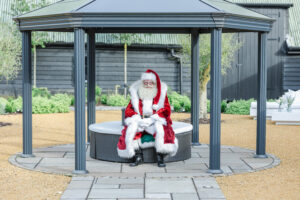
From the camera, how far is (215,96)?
782 centimetres

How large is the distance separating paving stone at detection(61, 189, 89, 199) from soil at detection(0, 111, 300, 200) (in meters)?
0.11

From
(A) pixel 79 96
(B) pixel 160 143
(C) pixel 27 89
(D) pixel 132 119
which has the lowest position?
(B) pixel 160 143

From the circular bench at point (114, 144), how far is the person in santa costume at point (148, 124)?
198 millimetres

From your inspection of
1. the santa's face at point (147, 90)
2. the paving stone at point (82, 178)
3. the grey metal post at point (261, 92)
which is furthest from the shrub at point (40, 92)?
the paving stone at point (82, 178)

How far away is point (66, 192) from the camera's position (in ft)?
22.0

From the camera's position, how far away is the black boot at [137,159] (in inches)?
332

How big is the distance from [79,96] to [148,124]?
1.33m

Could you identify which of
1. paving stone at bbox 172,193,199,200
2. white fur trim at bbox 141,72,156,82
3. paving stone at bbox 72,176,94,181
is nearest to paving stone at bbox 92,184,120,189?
paving stone at bbox 72,176,94,181

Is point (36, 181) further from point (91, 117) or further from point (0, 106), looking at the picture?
point (0, 106)

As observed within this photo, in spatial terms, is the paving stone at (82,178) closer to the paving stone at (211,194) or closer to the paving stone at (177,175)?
the paving stone at (177,175)

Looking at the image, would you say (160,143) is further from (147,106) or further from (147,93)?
(147,93)

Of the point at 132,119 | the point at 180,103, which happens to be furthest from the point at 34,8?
the point at 132,119

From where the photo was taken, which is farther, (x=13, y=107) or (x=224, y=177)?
(x=13, y=107)

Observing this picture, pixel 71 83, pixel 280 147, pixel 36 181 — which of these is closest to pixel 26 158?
pixel 36 181
